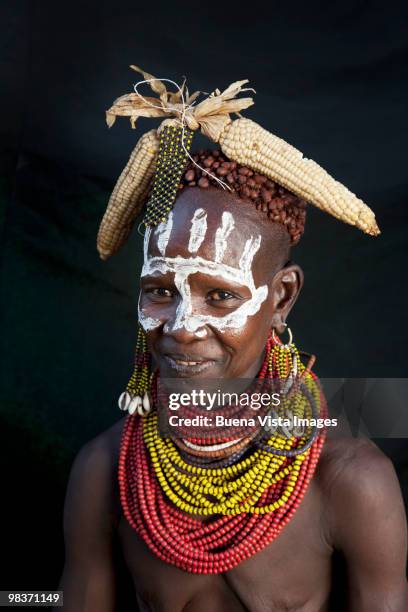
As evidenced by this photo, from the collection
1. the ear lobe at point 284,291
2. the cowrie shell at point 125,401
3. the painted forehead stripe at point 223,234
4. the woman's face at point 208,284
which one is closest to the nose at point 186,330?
the woman's face at point 208,284

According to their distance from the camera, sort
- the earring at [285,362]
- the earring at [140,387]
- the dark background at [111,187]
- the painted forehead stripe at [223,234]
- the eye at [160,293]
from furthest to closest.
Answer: the dark background at [111,187], the earring at [140,387], the earring at [285,362], the eye at [160,293], the painted forehead stripe at [223,234]

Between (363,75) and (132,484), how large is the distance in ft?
6.79

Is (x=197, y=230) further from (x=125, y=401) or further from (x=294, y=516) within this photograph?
(x=294, y=516)

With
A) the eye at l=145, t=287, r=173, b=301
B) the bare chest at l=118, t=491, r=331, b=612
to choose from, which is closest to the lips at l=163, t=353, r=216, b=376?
the eye at l=145, t=287, r=173, b=301

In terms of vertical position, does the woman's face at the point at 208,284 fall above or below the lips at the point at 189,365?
above

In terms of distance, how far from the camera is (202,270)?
2285mm

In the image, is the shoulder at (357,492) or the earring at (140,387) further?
the earring at (140,387)

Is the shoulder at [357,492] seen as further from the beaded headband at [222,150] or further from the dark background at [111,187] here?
the dark background at [111,187]

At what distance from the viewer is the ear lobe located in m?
2.48

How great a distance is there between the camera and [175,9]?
3605mm

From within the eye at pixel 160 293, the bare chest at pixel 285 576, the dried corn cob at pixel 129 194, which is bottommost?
the bare chest at pixel 285 576

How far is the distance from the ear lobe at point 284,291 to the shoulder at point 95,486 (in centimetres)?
75

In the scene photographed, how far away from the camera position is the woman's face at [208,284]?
2.29m

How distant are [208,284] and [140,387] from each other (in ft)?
1.83
